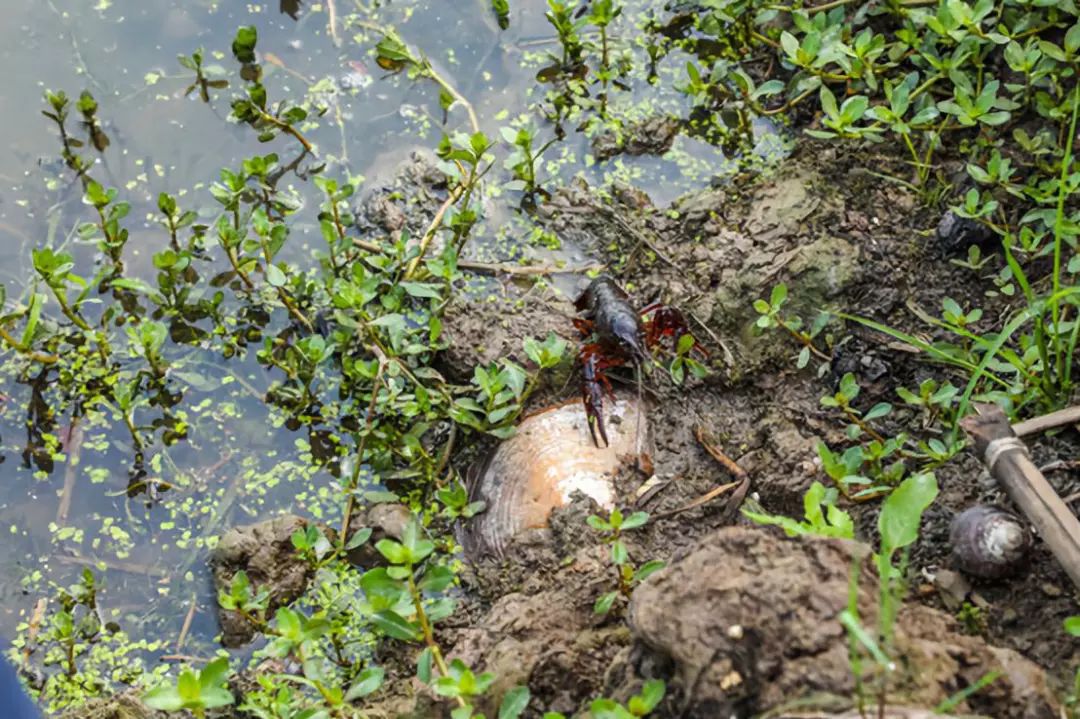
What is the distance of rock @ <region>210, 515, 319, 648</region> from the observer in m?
2.94

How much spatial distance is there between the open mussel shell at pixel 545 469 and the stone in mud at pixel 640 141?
1210 mm

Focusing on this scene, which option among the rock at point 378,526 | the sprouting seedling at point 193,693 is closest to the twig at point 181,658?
the rock at point 378,526

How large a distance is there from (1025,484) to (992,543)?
15 centimetres

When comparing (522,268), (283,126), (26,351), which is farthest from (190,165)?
(522,268)

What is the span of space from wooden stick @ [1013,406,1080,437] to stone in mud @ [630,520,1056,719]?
0.74 meters

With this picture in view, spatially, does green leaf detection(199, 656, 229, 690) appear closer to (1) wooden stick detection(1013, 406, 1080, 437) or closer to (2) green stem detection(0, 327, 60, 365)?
(2) green stem detection(0, 327, 60, 365)

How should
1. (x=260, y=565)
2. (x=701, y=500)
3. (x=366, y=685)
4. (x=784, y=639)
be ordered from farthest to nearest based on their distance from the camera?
(x=260, y=565) < (x=701, y=500) < (x=366, y=685) < (x=784, y=639)

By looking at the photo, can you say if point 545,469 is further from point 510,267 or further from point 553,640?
point 510,267

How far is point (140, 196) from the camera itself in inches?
151

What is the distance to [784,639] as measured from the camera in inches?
66.0

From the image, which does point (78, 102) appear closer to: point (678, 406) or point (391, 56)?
point (391, 56)

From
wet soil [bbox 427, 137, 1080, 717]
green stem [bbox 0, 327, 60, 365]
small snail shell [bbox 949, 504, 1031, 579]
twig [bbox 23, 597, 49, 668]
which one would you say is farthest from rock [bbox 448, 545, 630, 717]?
green stem [bbox 0, 327, 60, 365]

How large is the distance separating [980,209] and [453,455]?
1.79 m

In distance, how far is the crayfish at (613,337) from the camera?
314 centimetres
